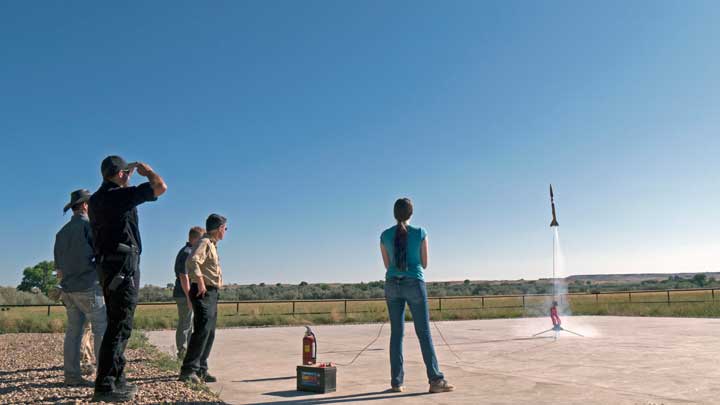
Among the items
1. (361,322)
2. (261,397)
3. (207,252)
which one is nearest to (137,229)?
(207,252)

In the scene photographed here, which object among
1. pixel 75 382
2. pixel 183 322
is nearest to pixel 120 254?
pixel 75 382

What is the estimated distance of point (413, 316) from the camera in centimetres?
643

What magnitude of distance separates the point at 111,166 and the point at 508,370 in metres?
5.70

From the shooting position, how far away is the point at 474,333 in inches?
606

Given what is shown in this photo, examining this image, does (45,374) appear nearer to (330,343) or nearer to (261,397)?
(261,397)

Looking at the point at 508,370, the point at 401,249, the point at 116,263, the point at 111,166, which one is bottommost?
the point at 508,370

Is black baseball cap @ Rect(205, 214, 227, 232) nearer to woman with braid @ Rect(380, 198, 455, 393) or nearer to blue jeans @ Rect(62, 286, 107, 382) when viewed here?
blue jeans @ Rect(62, 286, 107, 382)

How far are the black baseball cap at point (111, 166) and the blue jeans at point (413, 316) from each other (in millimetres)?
2968

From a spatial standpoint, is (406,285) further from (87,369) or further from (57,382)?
(87,369)

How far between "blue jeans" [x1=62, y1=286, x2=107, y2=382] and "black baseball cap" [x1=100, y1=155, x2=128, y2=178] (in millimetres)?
1642

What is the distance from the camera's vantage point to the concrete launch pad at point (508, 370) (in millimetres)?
6125

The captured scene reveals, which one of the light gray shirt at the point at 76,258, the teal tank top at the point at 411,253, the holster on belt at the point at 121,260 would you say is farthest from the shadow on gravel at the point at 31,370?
the teal tank top at the point at 411,253

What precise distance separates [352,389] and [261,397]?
1086mm

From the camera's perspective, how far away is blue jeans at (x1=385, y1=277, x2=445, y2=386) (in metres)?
6.32
